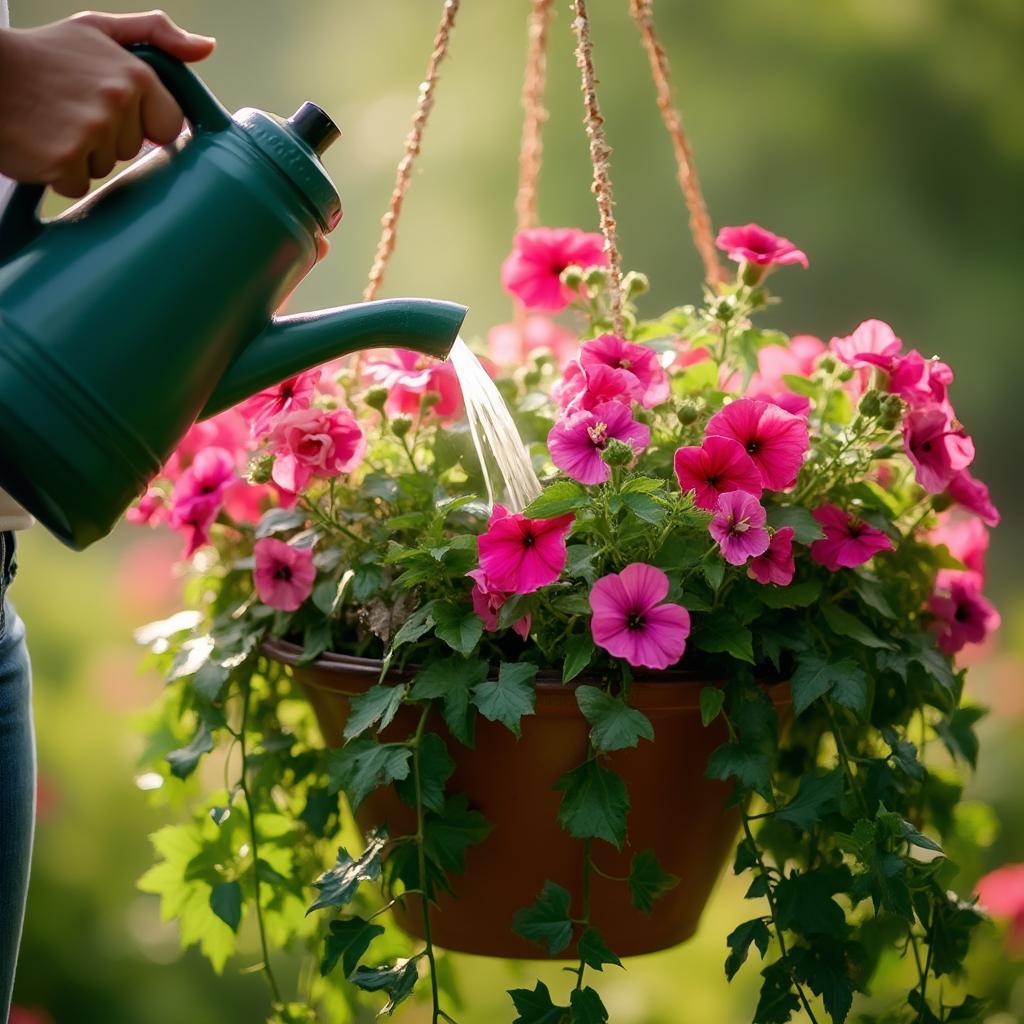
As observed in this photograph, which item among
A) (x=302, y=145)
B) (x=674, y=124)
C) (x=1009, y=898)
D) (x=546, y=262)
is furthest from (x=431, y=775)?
(x=1009, y=898)

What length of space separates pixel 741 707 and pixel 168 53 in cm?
54

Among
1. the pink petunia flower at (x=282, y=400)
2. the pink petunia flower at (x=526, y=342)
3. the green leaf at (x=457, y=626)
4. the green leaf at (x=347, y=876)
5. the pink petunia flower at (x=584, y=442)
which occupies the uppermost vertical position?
the pink petunia flower at (x=584, y=442)

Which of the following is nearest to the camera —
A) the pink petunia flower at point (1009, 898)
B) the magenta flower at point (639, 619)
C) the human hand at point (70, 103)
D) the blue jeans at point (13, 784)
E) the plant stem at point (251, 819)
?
the human hand at point (70, 103)

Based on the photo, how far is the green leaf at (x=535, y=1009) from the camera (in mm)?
793

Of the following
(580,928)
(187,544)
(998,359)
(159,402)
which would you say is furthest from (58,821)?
(998,359)

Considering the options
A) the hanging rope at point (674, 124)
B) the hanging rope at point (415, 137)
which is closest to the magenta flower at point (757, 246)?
the hanging rope at point (674, 124)

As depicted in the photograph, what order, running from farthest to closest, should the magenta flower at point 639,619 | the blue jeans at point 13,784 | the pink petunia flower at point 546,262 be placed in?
the pink petunia flower at point 546,262
the blue jeans at point 13,784
the magenta flower at point 639,619

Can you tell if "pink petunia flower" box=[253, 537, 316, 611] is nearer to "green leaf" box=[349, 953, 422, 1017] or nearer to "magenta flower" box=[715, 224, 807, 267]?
"green leaf" box=[349, 953, 422, 1017]

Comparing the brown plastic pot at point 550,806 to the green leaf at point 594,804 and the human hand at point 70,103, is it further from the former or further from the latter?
the human hand at point 70,103

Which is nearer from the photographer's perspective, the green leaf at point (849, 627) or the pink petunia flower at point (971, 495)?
the green leaf at point (849, 627)

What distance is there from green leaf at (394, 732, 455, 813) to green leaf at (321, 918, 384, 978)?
0.28 feet

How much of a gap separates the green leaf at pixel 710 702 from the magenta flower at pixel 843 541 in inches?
5.6

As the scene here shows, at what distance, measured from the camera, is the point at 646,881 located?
2.81ft

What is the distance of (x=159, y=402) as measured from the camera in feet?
2.39
